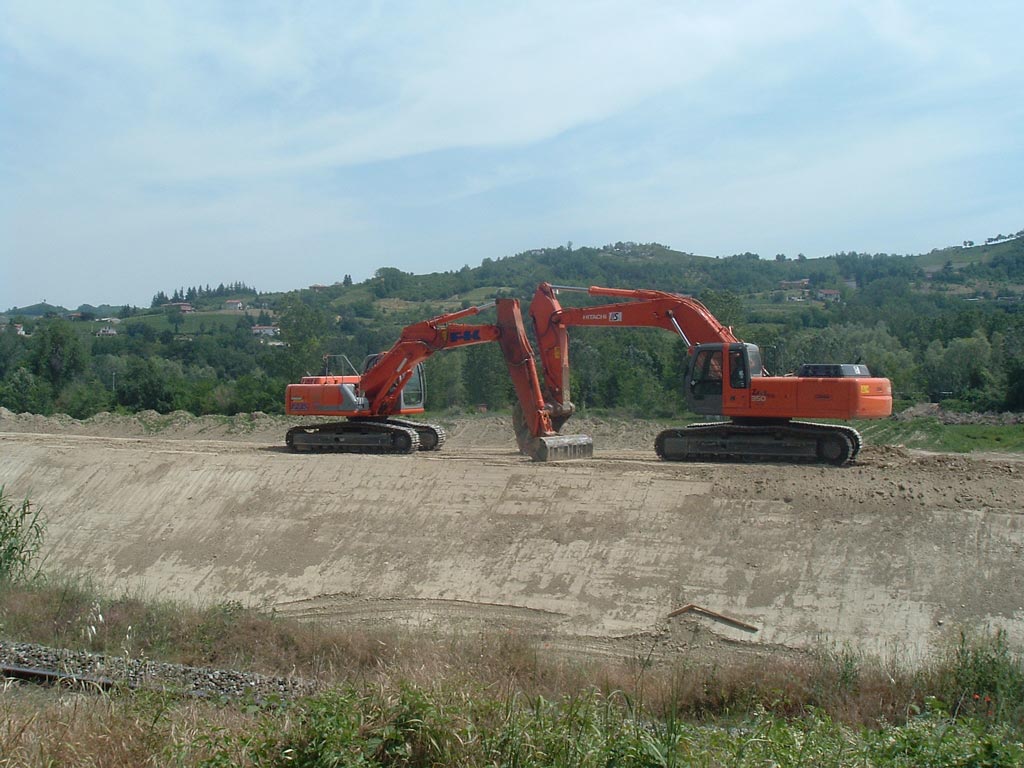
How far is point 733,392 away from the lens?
17828 mm

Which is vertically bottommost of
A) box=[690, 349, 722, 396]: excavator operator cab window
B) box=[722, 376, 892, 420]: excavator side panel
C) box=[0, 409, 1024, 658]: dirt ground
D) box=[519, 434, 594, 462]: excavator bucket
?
box=[0, 409, 1024, 658]: dirt ground

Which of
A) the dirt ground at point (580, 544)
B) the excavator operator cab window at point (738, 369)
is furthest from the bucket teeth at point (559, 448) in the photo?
the excavator operator cab window at point (738, 369)

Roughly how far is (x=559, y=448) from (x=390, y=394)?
4962 mm

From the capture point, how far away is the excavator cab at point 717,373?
17844 millimetres

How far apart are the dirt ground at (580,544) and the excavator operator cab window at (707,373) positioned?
1.81 m

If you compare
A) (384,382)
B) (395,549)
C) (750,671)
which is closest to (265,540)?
(395,549)

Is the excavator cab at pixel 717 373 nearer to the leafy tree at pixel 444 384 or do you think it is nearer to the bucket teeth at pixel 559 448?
the bucket teeth at pixel 559 448

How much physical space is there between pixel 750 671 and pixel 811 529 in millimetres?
4634

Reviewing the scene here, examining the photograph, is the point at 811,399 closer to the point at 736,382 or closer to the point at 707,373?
the point at 736,382

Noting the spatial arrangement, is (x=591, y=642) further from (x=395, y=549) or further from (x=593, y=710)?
(x=593, y=710)

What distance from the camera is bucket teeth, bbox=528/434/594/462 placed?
18734mm

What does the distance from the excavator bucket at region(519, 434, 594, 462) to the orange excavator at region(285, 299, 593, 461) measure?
0.97 meters

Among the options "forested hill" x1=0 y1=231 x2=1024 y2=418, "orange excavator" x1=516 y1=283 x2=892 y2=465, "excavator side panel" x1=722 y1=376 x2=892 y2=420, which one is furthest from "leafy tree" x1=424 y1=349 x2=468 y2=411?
"excavator side panel" x1=722 y1=376 x2=892 y2=420

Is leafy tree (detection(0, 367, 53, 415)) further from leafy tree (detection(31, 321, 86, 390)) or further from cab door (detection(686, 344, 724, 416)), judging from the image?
cab door (detection(686, 344, 724, 416))
